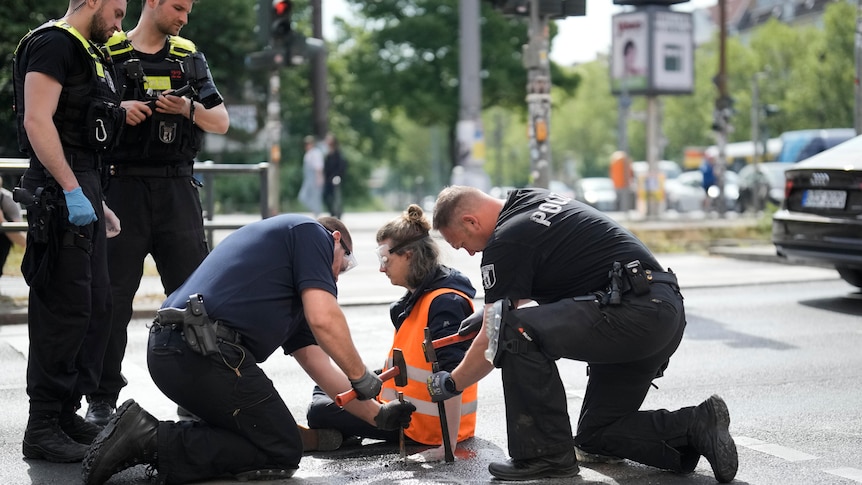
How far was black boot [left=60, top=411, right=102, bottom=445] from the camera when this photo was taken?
196 inches

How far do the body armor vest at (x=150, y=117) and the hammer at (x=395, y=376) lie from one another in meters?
1.52

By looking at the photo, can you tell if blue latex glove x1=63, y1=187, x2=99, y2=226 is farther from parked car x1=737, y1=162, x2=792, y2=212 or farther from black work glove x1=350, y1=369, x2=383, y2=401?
parked car x1=737, y1=162, x2=792, y2=212

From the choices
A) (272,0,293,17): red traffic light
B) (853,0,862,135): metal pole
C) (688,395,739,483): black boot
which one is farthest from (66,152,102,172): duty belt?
(853,0,862,135): metal pole

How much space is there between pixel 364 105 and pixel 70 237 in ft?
123

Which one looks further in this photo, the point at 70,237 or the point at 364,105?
the point at 364,105

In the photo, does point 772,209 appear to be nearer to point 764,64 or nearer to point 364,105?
point 364,105

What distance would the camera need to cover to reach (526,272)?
4.54 metres

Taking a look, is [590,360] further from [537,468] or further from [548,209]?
[548,209]

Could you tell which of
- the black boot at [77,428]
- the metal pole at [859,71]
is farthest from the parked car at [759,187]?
the black boot at [77,428]

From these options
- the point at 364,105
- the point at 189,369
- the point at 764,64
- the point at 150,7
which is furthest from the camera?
the point at 764,64

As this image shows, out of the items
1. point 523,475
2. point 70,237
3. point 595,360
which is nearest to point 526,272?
point 595,360

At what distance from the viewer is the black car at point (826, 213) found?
953 cm

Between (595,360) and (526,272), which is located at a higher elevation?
(526,272)

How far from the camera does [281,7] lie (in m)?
15.1
